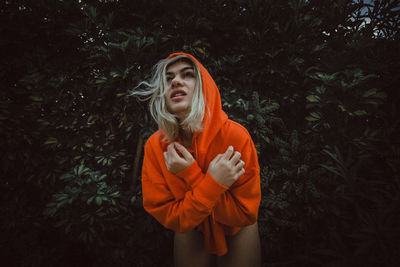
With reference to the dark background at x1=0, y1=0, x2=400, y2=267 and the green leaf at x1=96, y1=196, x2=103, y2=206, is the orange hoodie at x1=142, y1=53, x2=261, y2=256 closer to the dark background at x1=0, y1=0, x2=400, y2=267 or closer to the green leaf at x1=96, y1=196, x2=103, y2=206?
the green leaf at x1=96, y1=196, x2=103, y2=206

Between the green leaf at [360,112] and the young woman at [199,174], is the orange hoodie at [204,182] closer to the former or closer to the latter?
the young woman at [199,174]

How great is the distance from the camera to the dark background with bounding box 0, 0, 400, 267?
183 centimetres

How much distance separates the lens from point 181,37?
215 centimetres

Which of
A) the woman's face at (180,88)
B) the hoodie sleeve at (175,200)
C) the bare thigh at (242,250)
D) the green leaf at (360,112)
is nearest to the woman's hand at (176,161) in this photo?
the hoodie sleeve at (175,200)

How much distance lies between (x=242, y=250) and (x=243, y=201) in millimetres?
537

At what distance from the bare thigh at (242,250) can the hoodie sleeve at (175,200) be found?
0.54m

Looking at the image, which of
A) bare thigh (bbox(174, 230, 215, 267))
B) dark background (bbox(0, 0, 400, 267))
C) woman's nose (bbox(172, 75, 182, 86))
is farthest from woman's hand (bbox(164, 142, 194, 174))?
dark background (bbox(0, 0, 400, 267))

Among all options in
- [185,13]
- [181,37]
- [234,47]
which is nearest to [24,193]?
[181,37]

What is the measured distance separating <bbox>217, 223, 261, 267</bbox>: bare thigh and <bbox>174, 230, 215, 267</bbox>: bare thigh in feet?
0.46

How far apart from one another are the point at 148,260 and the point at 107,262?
0.52m

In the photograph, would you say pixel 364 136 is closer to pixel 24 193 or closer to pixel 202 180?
pixel 202 180

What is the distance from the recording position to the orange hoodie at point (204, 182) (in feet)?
3.70

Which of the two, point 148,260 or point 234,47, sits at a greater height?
point 234,47

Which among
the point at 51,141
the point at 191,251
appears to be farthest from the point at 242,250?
the point at 51,141
